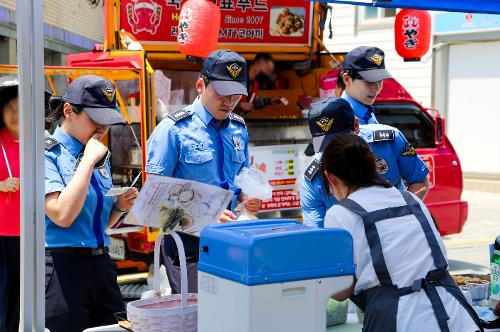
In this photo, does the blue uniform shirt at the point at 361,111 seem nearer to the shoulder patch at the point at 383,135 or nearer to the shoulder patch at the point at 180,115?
the shoulder patch at the point at 383,135

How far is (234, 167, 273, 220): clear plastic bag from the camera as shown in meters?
3.70

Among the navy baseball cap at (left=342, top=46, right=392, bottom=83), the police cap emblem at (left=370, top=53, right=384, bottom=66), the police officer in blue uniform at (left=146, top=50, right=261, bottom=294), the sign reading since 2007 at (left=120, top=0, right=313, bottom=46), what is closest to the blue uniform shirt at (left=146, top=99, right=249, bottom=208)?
the police officer in blue uniform at (left=146, top=50, right=261, bottom=294)

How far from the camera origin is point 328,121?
3678 millimetres

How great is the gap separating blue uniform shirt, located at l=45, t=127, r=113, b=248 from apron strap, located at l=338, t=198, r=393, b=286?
1286 millimetres

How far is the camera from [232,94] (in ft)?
12.3

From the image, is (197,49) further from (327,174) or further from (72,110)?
(327,174)

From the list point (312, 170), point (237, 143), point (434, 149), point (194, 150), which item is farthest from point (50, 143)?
point (434, 149)

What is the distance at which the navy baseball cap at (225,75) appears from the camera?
3750 mm

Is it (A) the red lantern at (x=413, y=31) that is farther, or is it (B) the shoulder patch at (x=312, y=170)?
(A) the red lantern at (x=413, y=31)

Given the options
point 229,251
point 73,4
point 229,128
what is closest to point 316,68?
point 229,128

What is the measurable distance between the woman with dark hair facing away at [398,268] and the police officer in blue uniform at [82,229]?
115 centimetres

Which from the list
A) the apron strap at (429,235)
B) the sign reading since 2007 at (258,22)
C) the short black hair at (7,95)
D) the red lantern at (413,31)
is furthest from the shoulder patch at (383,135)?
the red lantern at (413,31)

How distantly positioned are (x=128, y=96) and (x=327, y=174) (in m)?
4.48

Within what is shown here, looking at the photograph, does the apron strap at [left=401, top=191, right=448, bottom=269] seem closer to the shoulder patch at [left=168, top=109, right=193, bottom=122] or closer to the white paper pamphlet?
the white paper pamphlet
